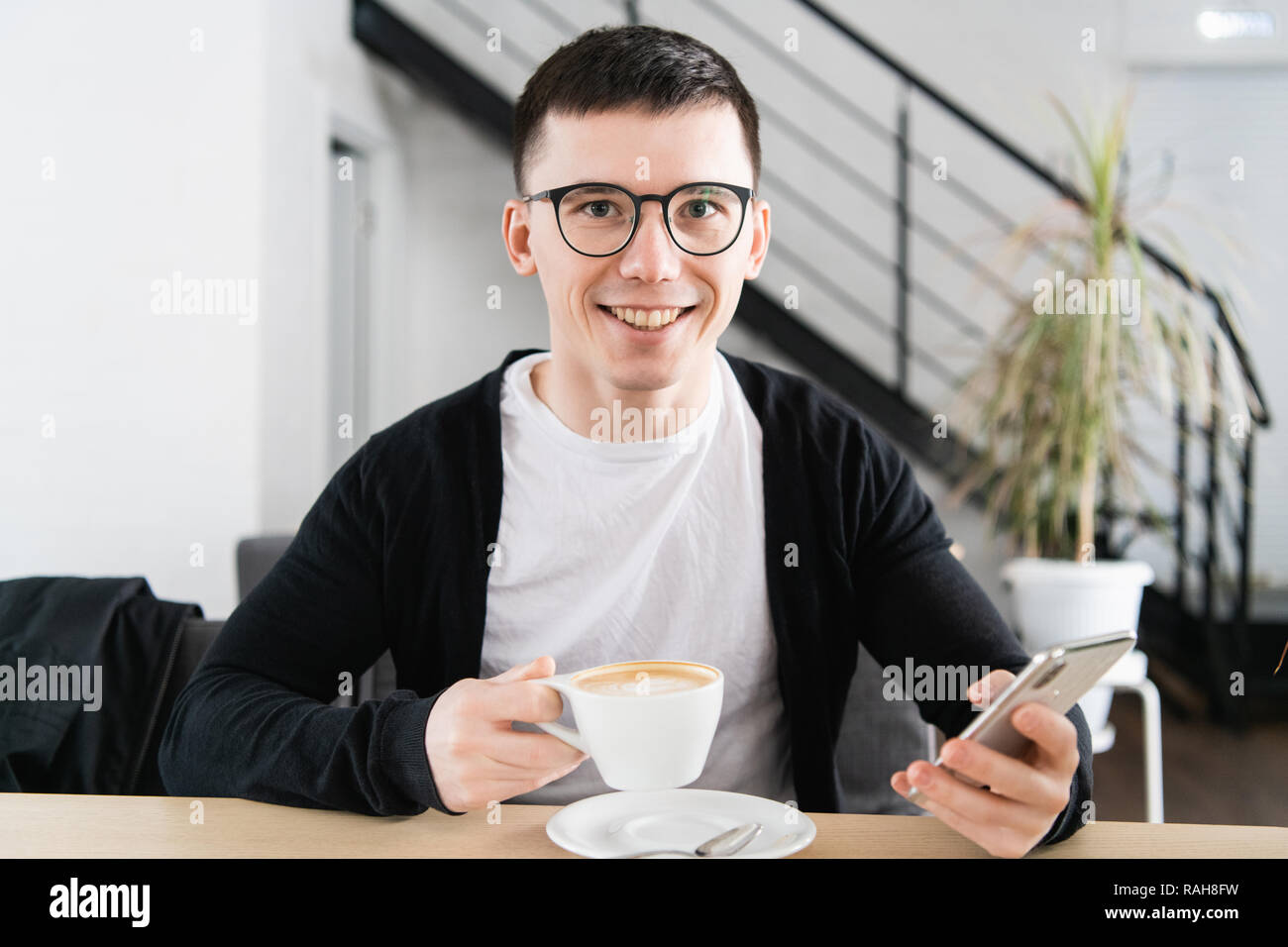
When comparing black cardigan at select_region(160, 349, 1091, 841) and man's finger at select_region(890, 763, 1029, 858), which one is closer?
man's finger at select_region(890, 763, 1029, 858)

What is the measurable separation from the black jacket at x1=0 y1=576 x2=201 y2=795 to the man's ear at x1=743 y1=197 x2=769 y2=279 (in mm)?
891

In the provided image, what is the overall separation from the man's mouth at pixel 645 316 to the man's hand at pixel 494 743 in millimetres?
465

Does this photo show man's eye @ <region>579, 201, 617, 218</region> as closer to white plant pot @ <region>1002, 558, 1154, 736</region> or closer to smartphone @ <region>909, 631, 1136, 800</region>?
smartphone @ <region>909, 631, 1136, 800</region>

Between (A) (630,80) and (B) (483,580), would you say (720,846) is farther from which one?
(A) (630,80)

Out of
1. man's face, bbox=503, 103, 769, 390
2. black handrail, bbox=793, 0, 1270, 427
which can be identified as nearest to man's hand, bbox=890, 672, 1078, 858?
man's face, bbox=503, 103, 769, 390

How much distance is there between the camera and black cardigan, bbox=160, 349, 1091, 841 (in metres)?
1.03

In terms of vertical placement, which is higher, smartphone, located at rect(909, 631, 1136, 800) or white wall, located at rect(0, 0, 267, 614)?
white wall, located at rect(0, 0, 267, 614)

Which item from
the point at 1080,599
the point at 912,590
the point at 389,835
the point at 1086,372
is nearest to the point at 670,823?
the point at 389,835

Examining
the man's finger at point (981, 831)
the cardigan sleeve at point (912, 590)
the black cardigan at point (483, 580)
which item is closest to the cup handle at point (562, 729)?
the man's finger at point (981, 831)
